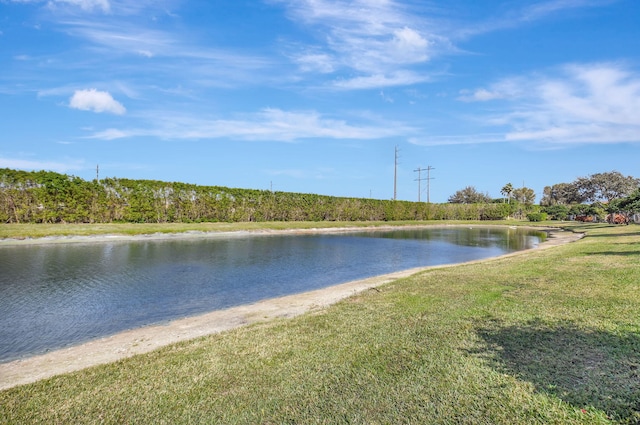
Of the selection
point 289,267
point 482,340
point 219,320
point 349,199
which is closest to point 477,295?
point 482,340

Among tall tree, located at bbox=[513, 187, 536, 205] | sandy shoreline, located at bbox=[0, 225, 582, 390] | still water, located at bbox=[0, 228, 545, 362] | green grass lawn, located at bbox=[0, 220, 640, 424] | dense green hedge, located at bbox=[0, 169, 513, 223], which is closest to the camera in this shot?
green grass lawn, located at bbox=[0, 220, 640, 424]

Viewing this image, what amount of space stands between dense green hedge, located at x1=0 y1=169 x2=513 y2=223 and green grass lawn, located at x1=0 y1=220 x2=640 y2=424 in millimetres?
28903

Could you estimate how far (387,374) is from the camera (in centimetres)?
449

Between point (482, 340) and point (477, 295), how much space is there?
3197mm

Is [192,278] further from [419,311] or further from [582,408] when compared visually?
[582,408]

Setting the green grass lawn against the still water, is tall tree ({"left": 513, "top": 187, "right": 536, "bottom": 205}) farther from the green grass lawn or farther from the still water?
the green grass lawn

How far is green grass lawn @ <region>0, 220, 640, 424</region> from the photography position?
3.69m

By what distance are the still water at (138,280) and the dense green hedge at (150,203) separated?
8.28m

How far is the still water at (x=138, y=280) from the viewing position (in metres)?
7.96

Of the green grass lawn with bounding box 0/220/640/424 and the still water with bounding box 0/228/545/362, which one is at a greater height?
the green grass lawn with bounding box 0/220/640/424

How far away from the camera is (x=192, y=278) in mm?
13008

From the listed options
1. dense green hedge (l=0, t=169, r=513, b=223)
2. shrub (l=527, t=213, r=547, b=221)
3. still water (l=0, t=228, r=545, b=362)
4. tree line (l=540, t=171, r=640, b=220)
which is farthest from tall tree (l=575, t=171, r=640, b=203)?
still water (l=0, t=228, r=545, b=362)

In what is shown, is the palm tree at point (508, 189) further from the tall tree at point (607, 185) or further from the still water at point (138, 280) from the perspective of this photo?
the still water at point (138, 280)

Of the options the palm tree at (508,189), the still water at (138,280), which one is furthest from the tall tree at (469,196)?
the still water at (138,280)
